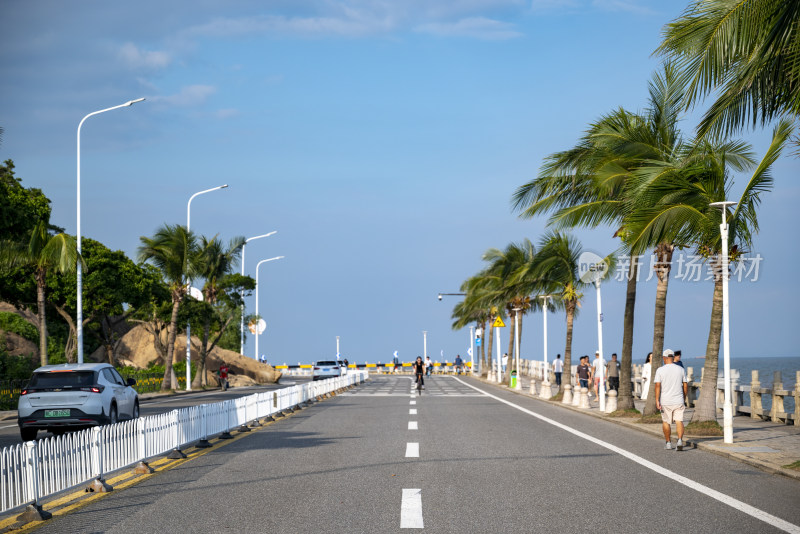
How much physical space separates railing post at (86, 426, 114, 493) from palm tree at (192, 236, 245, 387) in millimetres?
39903

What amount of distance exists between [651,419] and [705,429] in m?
3.84

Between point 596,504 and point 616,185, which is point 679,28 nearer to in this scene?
point 596,504

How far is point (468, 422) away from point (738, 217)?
8529 millimetres

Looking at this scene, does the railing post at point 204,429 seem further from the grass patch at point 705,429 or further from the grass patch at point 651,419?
the grass patch at point 651,419

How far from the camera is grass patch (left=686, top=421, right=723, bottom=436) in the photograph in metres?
18.2

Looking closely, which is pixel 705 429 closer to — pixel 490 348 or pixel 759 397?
pixel 759 397

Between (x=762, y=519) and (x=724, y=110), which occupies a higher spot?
(x=724, y=110)

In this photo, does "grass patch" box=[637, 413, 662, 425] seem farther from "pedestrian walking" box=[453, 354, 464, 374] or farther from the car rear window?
"pedestrian walking" box=[453, 354, 464, 374]

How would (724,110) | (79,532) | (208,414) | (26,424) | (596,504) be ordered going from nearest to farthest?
(79,532) → (596,504) → (724,110) → (208,414) → (26,424)

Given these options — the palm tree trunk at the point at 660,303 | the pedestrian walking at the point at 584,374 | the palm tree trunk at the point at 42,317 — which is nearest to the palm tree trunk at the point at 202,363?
the palm tree trunk at the point at 42,317

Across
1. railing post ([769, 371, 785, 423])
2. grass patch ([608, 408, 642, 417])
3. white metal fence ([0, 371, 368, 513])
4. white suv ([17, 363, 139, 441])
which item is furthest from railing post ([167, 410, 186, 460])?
railing post ([769, 371, 785, 423])

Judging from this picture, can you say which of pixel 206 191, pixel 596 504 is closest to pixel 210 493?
pixel 596 504

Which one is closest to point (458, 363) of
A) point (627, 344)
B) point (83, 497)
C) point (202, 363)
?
point (202, 363)

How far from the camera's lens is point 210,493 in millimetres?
10562
